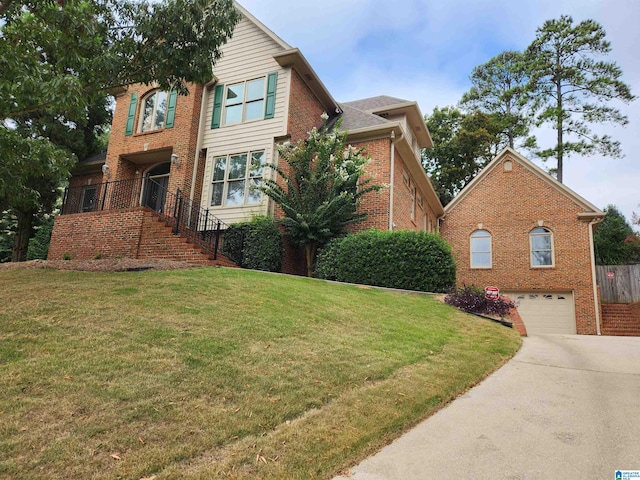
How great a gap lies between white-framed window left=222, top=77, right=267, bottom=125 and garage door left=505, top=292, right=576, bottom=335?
12.3 m

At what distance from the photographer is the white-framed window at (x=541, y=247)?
17656 millimetres

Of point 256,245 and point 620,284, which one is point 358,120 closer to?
point 256,245

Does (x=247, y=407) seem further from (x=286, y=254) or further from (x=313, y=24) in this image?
(x=313, y=24)

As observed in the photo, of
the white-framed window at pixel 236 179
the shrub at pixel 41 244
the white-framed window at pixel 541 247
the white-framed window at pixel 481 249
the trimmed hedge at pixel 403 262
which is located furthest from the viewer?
the white-framed window at pixel 481 249

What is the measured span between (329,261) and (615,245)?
22022mm

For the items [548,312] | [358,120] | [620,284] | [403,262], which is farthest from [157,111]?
[620,284]

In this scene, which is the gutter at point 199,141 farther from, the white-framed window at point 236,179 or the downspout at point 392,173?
the downspout at point 392,173

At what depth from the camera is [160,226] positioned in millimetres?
11078

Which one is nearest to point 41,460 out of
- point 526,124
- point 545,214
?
point 545,214

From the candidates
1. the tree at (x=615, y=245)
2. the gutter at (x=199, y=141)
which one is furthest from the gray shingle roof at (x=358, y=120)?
the tree at (x=615, y=245)

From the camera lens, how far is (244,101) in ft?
47.9

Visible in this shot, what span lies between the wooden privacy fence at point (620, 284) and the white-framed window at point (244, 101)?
57.5ft

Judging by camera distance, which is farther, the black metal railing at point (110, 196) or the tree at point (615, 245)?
the tree at point (615, 245)

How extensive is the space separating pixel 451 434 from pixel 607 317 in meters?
17.7
